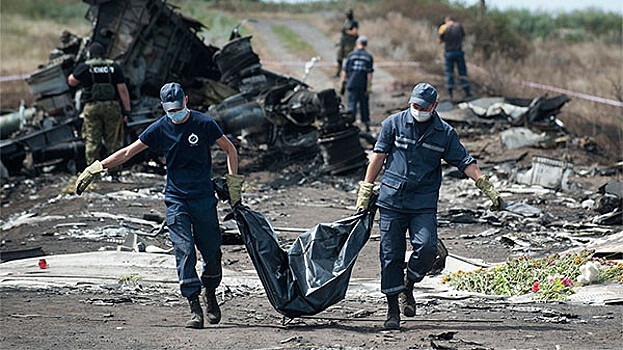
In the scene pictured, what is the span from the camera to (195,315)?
5617 mm

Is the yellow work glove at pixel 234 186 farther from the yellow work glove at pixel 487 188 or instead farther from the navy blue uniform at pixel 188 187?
the yellow work glove at pixel 487 188

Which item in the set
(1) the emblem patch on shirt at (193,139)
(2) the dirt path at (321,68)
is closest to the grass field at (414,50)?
(2) the dirt path at (321,68)

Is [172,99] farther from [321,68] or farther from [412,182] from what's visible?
[321,68]

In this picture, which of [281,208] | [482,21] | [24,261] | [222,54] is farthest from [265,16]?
[24,261]

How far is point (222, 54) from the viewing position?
46.5 ft

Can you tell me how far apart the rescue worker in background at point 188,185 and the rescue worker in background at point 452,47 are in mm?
13231

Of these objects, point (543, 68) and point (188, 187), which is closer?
point (188, 187)

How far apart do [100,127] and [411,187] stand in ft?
25.6

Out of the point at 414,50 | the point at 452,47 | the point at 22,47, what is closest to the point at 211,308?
the point at 452,47

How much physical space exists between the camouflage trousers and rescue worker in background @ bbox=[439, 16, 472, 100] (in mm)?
8932

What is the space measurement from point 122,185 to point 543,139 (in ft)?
25.9

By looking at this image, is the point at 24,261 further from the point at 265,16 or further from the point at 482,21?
the point at 265,16

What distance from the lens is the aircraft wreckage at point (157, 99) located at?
13.2 meters

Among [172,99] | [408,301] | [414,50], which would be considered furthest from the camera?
[414,50]
